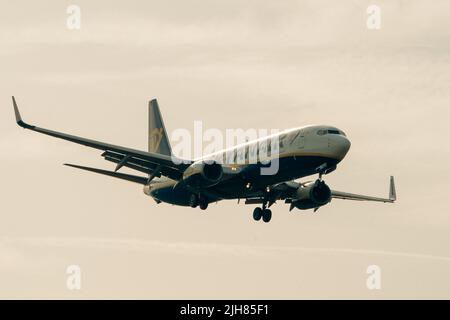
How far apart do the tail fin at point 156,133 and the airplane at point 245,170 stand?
8.81 metres

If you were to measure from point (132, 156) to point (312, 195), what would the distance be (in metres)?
13.1

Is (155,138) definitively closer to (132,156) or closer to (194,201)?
(194,201)

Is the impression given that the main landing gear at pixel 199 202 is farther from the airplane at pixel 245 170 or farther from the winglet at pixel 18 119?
the winglet at pixel 18 119

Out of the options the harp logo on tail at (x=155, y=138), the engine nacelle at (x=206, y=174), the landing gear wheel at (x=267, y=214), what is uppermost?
the harp logo on tail at (x=155, y=138)

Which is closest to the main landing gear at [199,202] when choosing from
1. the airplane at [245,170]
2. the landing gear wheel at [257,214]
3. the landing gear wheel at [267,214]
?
the airplane at [245,170]

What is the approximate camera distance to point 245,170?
65188 mm

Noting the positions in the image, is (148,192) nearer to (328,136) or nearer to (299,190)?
(299,190)

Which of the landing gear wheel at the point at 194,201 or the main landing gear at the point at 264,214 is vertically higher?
the landing gear wheel at the point at 194,201

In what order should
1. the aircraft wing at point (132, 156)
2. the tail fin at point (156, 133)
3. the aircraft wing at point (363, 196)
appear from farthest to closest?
1. the tail fin at point (156, 133)
2. the aircraft wing at point (363, 196)
3. the aircraft wing at point (132, 156)

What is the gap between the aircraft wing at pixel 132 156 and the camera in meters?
64.0

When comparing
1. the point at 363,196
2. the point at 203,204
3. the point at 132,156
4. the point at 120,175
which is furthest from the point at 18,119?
the point at 363,196
